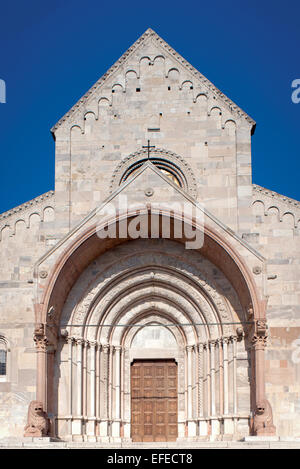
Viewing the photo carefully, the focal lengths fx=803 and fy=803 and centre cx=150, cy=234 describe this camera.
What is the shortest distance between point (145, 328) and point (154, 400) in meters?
2.41

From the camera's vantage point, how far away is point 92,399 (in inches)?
1008

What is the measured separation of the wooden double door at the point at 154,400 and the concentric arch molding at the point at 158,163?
19.9 ft

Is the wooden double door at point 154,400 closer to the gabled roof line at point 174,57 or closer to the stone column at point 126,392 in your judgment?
the stone column at point 126,392

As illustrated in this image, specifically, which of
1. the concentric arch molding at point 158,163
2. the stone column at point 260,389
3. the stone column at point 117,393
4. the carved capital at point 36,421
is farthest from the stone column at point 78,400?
the stone column at point 260,389

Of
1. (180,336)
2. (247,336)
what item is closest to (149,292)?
(180,336)

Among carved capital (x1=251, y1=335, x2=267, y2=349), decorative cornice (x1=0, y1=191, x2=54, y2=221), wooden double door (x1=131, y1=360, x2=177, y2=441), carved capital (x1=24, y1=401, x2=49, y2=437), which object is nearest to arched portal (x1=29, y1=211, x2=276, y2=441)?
carved capital (x1=251, y1=335, x2=267, y2=349)

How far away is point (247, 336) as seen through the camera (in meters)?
25.2

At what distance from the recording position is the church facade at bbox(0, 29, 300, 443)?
24688 millimetres

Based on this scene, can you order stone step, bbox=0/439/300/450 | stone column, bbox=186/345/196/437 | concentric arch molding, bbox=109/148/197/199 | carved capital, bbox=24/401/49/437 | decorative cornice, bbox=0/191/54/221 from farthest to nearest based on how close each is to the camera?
concentric arch molding, bbox=109/148/197/199 < decorative cornice, bbox=0/191/54/221 < stone column, bbox=186/345/196/437 < carved capital, bbox=24/401/49/437 < stone step, bbox=0/439/300/450

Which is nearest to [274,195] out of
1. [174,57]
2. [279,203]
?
[279,203]

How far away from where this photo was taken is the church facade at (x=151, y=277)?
81.0 feet

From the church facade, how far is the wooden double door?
0.03 metres

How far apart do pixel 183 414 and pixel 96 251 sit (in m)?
6.03

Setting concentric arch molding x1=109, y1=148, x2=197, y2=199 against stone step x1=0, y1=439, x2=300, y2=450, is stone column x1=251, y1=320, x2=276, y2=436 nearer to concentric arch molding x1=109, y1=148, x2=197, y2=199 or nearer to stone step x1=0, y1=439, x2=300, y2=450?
stone step x1=0, y1=439, x2=300, y2=450
